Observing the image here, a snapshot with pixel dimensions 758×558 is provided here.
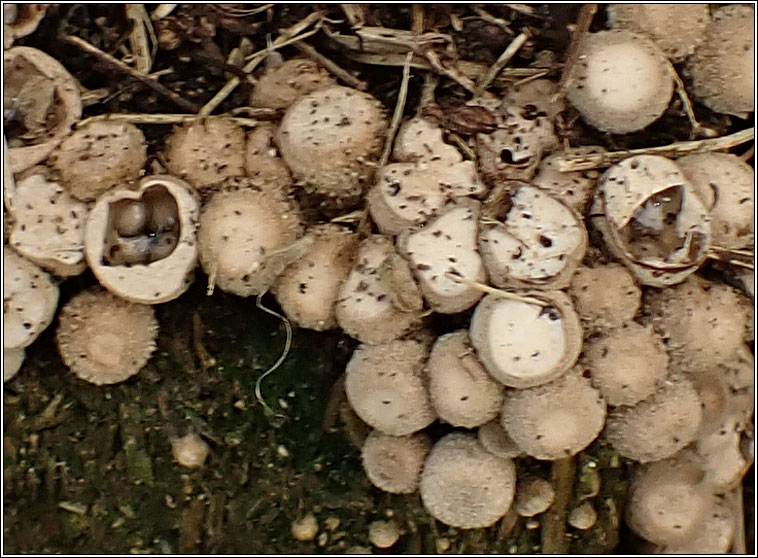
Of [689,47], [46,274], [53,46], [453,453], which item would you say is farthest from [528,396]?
[53,46]

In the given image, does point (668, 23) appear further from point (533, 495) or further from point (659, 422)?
point (533, 495)

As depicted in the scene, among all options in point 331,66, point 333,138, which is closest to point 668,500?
point 333,138

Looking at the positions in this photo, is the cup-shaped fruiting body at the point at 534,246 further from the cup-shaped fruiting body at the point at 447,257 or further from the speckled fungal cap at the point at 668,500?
the speckled fungal cap at the point at 668,500

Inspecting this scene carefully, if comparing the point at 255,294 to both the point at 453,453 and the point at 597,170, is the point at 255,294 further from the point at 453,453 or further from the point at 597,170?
the point at 597,170

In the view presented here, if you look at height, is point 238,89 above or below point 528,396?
above

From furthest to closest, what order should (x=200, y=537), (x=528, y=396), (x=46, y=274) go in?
1. (x=200, y=537)
2. (x=46, y=274)
3. (x=528, y=396)
